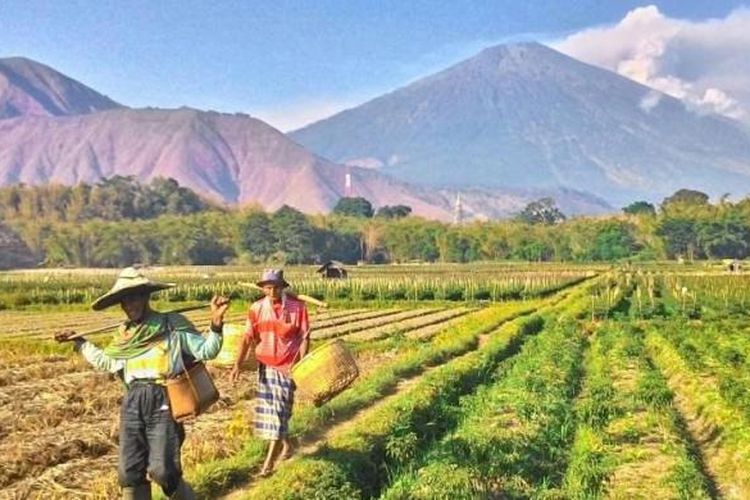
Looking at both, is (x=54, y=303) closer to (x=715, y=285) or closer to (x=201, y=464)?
(x=715, y=285)

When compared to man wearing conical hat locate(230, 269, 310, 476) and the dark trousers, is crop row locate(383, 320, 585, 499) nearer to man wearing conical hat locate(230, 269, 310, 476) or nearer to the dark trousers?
man wearing conical hat locate(230, 269, 310, 476)

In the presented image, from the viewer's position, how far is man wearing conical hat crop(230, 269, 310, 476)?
7.25 meters

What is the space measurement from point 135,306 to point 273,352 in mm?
1816

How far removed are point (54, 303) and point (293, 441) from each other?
33.2 metres

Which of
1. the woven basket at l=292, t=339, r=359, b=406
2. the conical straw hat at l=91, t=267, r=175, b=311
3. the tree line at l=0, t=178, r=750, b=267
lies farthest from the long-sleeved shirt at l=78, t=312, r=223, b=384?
the tree line at l=0, t=178, r=750, b=267

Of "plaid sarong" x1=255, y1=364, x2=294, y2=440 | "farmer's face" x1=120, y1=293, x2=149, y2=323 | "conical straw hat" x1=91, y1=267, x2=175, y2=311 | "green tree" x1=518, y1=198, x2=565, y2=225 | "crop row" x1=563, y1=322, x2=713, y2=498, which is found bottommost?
"crop row" x1=563, y1=322, x2=713, y2=498

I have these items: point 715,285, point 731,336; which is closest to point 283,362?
point 731,336

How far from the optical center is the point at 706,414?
34.8 ft

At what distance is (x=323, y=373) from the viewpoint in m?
7.54

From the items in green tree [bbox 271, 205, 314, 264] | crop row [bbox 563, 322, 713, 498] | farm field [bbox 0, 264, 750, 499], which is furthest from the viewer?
green tree [bbox 271, 205, 314, 264]

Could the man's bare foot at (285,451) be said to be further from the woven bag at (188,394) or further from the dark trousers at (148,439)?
the dark trousers at (148,439)

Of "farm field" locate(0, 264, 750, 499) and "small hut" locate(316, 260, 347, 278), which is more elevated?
"small hut" locate(316, 260, 347, 278)

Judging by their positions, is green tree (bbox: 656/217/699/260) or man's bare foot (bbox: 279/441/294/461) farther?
green tree (bbox: 656/217/699/260)

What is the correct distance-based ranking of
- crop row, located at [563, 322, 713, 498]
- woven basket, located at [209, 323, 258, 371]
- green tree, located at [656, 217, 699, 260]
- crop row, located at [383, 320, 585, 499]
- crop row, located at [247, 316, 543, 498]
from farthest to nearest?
green tree, located at [656, 217, 699, 260]
woven basket, located at [209, 323, 258, 371]
crop row, located at [563, 322, 713, 498]
crop row, located at [383, 320, 585, 499]
crop row, located at [247, 316, 543, 498]
